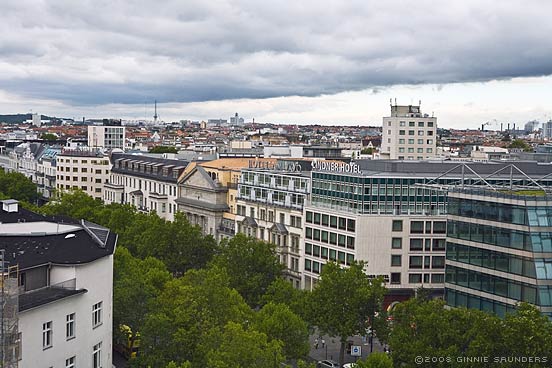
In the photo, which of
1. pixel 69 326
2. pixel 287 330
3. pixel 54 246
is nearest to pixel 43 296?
pixel 69 326

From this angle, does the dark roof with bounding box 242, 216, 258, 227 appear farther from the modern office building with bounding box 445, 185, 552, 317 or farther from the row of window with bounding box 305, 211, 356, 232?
the modern office building with bounding box 445, 185, 552, 317

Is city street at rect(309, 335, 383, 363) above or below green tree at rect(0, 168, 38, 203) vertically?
below

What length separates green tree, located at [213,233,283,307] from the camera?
9338 cm

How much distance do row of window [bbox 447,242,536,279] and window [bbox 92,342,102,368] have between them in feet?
114

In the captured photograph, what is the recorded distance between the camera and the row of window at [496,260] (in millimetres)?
69188

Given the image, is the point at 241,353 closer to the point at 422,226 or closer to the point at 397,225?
the point at 397,225

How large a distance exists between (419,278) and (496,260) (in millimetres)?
30908

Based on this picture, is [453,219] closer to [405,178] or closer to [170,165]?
[405,178]

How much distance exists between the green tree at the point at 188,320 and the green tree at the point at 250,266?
23319 millimetres

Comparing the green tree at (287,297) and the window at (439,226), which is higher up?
the window at (439,226)

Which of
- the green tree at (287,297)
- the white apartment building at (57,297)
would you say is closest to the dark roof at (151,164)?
the green tree at (287,297)

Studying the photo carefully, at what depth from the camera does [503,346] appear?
53.9 metres

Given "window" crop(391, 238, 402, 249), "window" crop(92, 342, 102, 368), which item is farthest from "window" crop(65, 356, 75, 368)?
"window" crop(391, 238, 402, 249)

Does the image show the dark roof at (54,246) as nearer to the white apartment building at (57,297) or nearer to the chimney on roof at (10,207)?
the white apartment building at (57,297)
